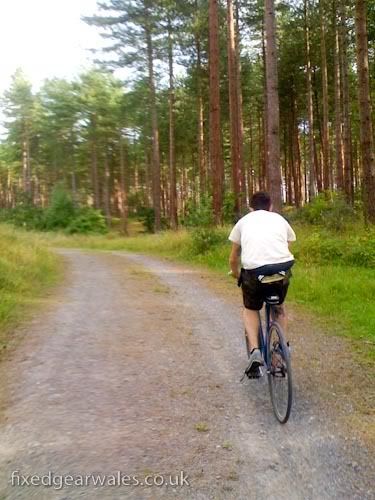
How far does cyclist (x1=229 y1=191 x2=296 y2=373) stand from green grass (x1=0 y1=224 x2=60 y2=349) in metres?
3.59

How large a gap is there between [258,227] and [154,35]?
27.0 metres

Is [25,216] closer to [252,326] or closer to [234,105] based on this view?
[234,105]

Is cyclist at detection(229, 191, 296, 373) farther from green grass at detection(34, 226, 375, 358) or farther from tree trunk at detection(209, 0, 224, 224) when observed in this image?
tree trunk at detection(209, 0, 224, 224)

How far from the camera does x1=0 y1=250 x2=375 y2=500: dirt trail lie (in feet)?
10.3

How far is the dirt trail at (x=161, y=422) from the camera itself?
10.3 ft

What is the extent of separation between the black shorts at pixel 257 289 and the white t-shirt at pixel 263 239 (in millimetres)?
107

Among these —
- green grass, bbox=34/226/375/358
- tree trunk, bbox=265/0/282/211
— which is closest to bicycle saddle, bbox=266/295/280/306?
green grass, bbox=34/226/375/358

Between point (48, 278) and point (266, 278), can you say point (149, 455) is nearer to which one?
point (266, 278)

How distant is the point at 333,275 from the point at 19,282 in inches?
268

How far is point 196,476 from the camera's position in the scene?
3219mm

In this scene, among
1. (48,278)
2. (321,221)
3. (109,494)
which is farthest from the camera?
(321,221)

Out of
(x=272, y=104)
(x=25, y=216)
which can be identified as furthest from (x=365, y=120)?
(x=25, y=216)

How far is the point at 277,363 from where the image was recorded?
4.23 meters

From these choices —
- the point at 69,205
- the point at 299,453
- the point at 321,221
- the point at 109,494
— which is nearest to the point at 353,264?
the point at 321,221
